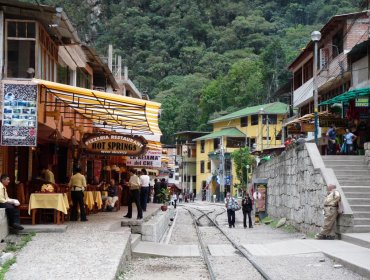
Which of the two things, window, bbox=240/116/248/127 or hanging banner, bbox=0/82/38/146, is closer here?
hanging banner, bbox=0/82/38/146

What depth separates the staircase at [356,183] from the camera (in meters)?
17.7

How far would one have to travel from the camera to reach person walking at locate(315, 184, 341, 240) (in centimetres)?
1761

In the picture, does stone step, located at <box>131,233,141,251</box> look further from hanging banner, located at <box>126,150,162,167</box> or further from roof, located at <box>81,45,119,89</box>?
hanging banner, located at <box>126,150,162,167</box>

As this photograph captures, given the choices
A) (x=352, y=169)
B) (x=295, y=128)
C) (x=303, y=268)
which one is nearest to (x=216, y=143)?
(x=295, y=128)

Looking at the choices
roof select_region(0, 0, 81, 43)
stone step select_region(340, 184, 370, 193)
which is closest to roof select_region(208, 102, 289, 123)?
stone step select_region(340, 184, 370, 193)

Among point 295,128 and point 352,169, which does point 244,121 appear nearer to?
point 295,128

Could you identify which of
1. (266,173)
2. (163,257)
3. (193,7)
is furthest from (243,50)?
(163,257)

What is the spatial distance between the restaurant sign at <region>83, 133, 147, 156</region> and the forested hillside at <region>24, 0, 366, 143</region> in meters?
55.3

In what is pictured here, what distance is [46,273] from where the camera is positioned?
1027cm

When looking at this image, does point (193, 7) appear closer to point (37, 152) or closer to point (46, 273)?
point (37, 152)

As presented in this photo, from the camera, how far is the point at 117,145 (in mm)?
22625

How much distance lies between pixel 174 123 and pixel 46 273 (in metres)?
83.6

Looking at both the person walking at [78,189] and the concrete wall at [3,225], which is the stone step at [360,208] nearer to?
the person walking at [78,189]

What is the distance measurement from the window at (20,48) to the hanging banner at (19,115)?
1.87 m
